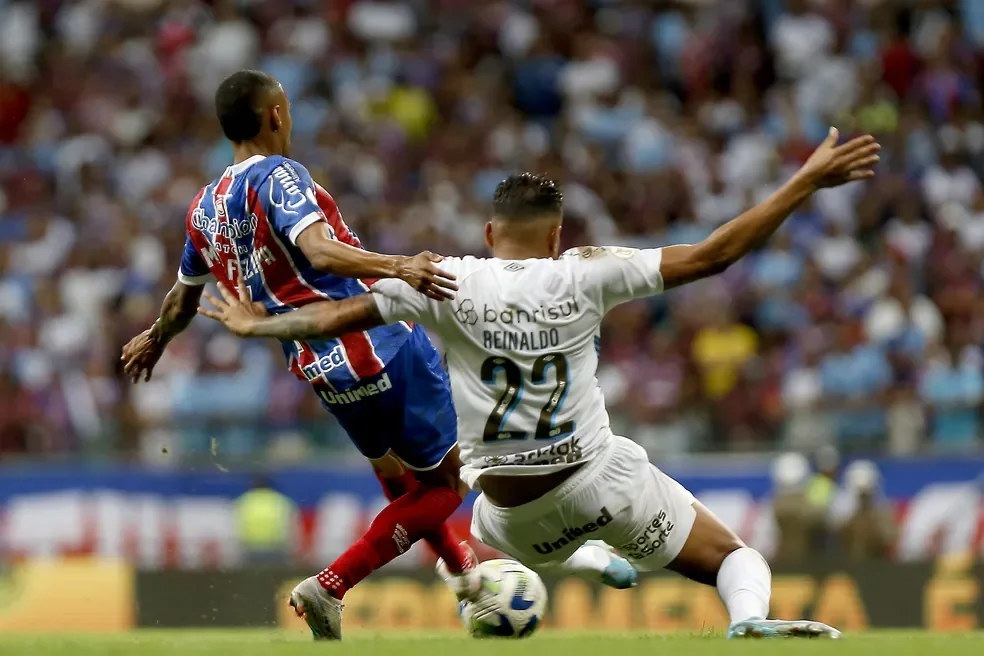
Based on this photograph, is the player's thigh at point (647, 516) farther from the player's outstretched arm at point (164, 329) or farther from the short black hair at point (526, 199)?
the player's outstretched arm at point (164, 329)

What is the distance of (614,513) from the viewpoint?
6.71m

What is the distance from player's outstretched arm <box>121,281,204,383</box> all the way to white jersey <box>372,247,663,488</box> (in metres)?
2.04

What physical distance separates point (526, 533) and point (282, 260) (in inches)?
67.1

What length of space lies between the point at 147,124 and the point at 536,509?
14704 mm

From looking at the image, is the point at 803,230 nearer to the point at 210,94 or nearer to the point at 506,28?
the point at 506,28

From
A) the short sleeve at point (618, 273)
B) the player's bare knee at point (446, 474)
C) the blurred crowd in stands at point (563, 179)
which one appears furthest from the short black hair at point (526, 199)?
the blurred crowd in stands at point (563, 179)

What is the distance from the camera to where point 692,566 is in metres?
6.87

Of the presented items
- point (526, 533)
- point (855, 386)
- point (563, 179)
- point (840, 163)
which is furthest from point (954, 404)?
point (840, 163)

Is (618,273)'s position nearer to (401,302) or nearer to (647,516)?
(401,302)

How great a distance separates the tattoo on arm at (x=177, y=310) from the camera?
8.28 meters

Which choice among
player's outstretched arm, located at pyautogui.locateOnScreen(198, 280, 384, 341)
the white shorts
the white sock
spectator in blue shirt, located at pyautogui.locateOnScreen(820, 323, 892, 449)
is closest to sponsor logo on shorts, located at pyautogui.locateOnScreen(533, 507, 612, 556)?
the white shorts

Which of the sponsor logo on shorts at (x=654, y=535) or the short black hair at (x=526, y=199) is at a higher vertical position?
the short black hair at (x=526, y=199)

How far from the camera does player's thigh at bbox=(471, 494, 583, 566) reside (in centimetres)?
683

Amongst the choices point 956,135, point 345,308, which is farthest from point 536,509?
point 956,135
